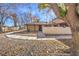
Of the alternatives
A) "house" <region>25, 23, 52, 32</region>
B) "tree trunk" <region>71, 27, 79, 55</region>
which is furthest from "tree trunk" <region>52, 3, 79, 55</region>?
"house" <region>25, 23, 52, 32</region>

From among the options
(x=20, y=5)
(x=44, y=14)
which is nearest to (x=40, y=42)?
(x=44, y=14)

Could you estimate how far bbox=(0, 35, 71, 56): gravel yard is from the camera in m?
2.50

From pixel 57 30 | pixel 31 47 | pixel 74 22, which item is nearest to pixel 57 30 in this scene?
pixel 57 30

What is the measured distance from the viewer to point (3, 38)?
2.50 m

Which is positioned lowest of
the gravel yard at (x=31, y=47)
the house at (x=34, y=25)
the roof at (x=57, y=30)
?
the gravel yard at (x=31, y=47)

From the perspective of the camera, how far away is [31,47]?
2498 millimetres

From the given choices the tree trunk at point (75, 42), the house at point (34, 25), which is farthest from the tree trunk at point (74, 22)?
the house at point (34, 25)

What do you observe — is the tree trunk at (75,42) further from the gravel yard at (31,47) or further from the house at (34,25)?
the house at (34,25)

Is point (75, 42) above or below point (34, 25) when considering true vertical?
below

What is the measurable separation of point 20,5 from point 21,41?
0.39 metres

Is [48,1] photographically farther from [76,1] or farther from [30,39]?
[30,39]

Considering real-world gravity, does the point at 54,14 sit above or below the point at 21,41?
above

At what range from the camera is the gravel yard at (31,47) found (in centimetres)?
250

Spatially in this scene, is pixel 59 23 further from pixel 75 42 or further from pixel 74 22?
pixel 75 42
